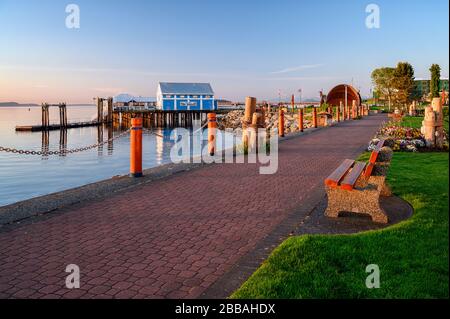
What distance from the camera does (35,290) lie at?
412 centimetres

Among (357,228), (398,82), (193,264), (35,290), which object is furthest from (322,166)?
(398,82)

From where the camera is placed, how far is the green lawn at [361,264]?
3.86 meters

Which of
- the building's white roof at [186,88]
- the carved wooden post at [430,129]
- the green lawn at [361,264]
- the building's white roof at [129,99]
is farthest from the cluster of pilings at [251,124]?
the building's white roof at [129,99]

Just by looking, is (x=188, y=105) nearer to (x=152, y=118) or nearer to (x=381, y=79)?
(x=152, y=118)

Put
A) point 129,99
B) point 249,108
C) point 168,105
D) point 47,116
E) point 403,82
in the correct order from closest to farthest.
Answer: point 249,108 → point 403,82 → point 47,116 → point 168,105 → point 129,99

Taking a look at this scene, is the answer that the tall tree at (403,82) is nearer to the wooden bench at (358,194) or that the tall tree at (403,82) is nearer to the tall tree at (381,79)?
the tall tree at (381,79)

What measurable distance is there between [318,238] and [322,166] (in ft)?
22.7

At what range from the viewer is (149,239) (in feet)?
18.5

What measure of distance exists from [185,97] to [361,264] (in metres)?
85.7

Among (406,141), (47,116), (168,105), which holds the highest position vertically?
(168,105)

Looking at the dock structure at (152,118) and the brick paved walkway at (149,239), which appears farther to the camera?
the dock structure at (152,118)

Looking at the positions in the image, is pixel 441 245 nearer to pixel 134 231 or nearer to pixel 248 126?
pixel 134 231

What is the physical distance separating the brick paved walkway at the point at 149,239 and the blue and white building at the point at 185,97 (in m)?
78.6

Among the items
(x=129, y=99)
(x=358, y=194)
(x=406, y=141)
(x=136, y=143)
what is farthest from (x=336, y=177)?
(x=129, y=99)
